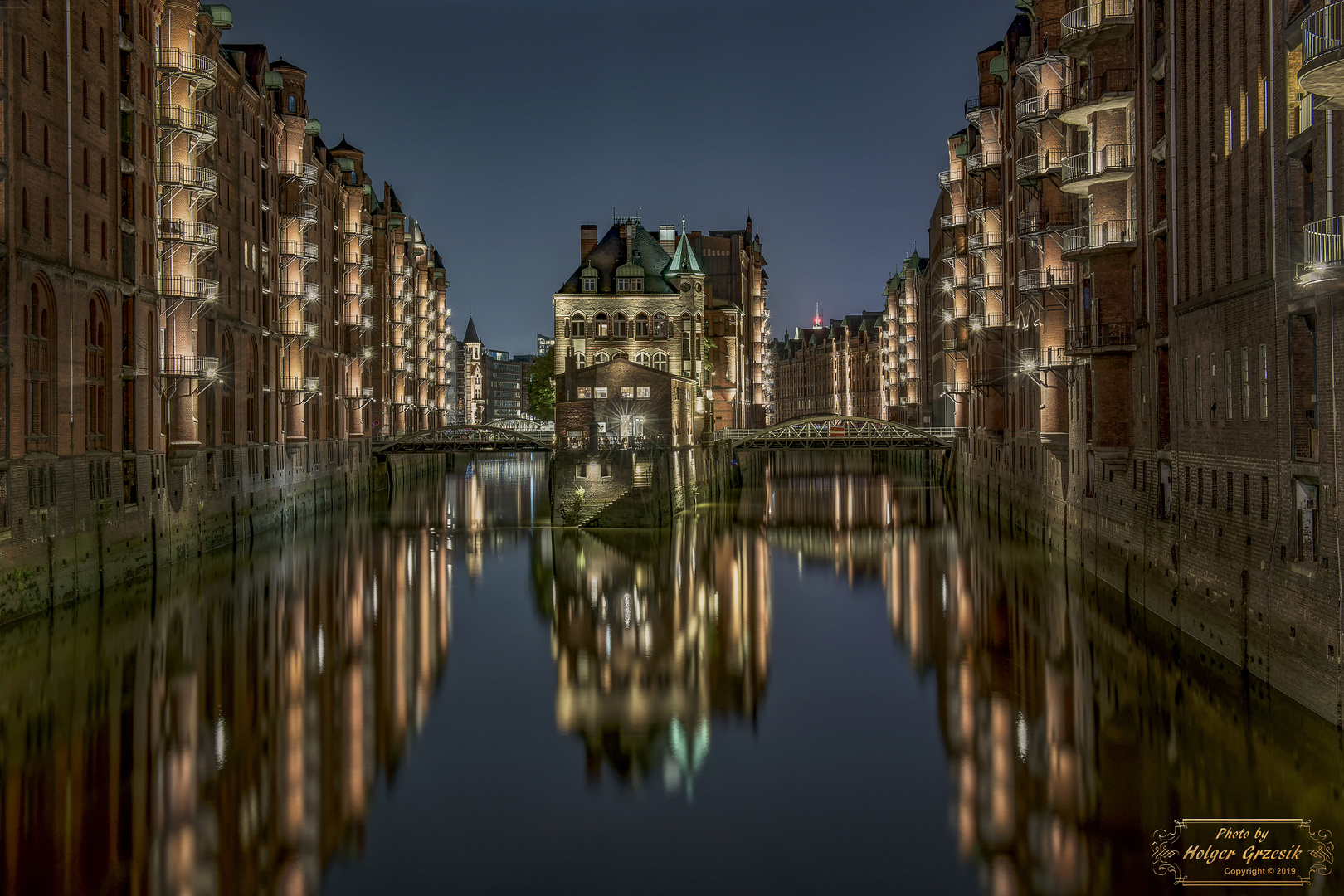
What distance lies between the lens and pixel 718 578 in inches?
1649

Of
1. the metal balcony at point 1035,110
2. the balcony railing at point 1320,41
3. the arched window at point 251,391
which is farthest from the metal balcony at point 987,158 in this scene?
the balcony railing at point 1320,41

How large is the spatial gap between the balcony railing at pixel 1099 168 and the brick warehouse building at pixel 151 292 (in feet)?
96.3

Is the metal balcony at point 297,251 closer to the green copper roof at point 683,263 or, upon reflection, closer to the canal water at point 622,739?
the green copper roof at point 683,263

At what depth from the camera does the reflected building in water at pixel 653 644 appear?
72.7ft

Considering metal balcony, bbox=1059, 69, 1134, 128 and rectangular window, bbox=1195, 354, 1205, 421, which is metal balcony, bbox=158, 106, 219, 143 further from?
rectangular window, bbox=1195, 354, 1205, 421

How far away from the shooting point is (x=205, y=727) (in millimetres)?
22172

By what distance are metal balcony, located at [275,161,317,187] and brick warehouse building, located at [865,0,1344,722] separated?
35.5 m

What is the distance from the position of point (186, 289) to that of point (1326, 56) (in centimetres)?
3669

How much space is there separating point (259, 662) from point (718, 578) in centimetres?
1831

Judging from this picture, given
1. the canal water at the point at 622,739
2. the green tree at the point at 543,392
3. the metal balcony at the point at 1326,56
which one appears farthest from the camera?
the green tree at the point at 543,392

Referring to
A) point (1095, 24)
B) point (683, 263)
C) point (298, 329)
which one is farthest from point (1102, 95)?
point (683, 263)

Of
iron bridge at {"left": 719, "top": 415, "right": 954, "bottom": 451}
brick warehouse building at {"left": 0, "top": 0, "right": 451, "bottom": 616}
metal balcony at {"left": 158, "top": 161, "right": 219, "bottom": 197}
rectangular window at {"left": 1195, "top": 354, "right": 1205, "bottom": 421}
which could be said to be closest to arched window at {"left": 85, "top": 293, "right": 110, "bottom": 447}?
brick warehouse building at {"left": 0, "top": 0, "right": 451, "bottom": 616}

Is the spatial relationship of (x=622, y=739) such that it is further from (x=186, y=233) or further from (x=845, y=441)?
(x=845, y=441)

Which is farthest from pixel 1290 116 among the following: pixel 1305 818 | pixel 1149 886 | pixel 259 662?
pixel 259 662
